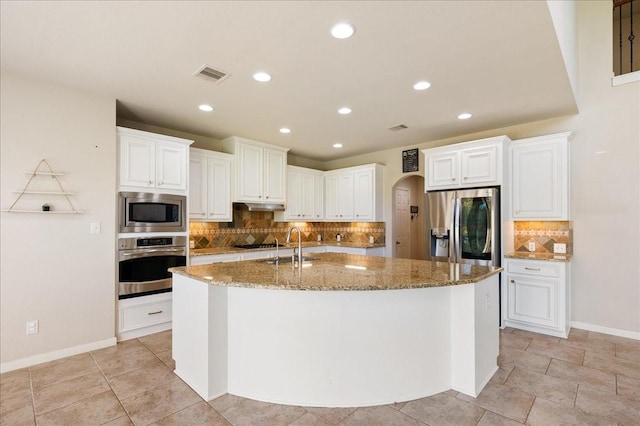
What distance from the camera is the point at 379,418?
2.09 metres

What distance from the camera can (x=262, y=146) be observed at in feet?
16.9

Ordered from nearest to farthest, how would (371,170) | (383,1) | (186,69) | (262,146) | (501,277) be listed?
(383,1) → (186,69) → (501,277) → (262,146) → (371,170)

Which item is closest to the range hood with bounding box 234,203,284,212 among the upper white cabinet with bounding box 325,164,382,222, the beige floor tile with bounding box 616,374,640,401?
the upper white cabinet with bounding box 325,164,382,222

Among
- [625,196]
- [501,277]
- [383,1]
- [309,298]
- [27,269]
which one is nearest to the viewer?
[383,1]

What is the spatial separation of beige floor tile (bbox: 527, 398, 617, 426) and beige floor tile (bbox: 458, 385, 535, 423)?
49mm

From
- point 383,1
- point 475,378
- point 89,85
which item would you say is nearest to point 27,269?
point 89,85

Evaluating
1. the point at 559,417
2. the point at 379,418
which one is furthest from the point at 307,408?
the point at 559,417

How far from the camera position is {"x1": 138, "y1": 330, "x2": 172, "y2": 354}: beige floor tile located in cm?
330

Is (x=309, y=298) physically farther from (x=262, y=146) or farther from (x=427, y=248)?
(x=262, y=146)

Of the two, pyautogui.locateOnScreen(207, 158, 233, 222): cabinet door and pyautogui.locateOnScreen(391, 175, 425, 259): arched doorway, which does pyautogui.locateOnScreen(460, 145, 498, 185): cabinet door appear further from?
pyautogui.locateOnScreen(207, 158, 233, 222): cabinet door

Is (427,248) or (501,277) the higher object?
(427,248)

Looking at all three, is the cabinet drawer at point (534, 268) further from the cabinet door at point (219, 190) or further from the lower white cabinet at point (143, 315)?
the lower white cabinet at point (143, 315)

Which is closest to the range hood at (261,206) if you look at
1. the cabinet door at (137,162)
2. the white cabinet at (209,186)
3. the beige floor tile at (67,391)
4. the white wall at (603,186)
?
the white cabinet at (209,186)

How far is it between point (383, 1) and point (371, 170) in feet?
12.6
